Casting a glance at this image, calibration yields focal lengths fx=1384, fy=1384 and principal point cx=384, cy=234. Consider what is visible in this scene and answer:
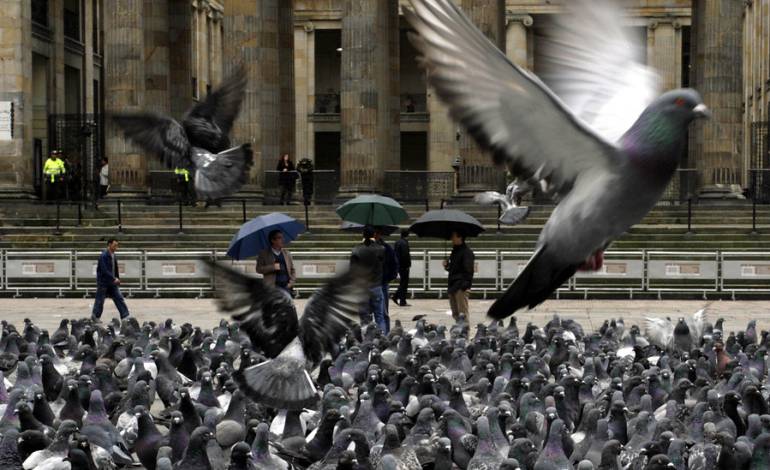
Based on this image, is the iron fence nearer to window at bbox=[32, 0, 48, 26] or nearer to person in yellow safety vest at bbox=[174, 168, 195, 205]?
person in yellow safety vest at bbox=[174, 168, 195, 205]

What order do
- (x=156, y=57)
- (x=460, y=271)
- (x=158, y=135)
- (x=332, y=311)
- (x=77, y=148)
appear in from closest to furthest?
(x=332, y=311) → (x=158, y=135) → (x=460, y=271) → (x=156, y=57) → (x=77, y=148)

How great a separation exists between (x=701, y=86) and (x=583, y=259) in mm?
40969

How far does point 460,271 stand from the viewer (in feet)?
72.0

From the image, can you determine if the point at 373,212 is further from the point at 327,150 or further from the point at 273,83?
the point at 327,150

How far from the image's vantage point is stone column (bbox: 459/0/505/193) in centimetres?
4159

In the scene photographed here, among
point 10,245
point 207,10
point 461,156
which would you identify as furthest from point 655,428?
point 207,10

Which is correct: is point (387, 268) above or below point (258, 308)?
below

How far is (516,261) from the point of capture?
31.0 m

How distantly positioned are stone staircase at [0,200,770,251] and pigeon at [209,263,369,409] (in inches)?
975

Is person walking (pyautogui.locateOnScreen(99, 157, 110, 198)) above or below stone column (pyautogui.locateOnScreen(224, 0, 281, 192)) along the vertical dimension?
below

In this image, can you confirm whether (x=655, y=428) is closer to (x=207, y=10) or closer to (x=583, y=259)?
(x=583, y=259)

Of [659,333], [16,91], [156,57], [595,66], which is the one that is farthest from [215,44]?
[595,66]

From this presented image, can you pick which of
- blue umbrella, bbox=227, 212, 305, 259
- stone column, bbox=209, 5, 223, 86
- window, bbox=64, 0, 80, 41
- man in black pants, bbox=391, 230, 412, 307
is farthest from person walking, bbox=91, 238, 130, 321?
stone column, bbox=209, 5, 223, 86

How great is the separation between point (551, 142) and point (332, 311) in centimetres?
570
